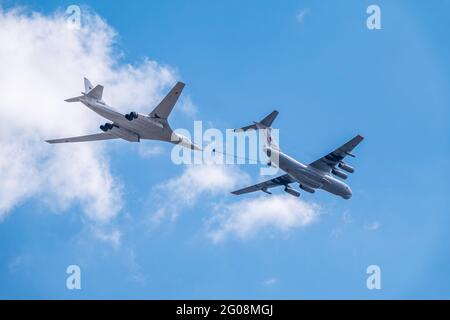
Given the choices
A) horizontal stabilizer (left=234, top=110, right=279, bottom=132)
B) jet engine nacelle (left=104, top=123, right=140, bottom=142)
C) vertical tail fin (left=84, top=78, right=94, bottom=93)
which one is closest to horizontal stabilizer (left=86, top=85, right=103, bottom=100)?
vertical tail fin (left=84, top=78, right=94, bottom=93)

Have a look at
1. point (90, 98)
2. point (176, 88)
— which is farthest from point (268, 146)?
point (90, 98)

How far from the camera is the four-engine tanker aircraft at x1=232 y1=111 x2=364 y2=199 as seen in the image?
65244 millimetres

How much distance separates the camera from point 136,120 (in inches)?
2306

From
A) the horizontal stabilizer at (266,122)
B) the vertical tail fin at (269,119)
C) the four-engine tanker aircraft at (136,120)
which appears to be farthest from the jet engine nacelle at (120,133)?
the vertical tail fin at (269,119)

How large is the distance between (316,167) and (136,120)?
21.1 metres

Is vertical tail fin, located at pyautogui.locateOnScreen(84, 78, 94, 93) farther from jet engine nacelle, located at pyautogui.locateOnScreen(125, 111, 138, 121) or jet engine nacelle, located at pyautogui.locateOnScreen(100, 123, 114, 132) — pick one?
jet engine nacelle, located at pyautogui.locateOnScreen(125, 111, 138, 121)

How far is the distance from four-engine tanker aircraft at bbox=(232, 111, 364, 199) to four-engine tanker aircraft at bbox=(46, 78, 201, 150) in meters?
9.40

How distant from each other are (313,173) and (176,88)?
1899cm

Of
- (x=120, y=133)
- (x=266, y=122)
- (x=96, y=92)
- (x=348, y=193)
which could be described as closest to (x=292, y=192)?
(x=348, y=193)
